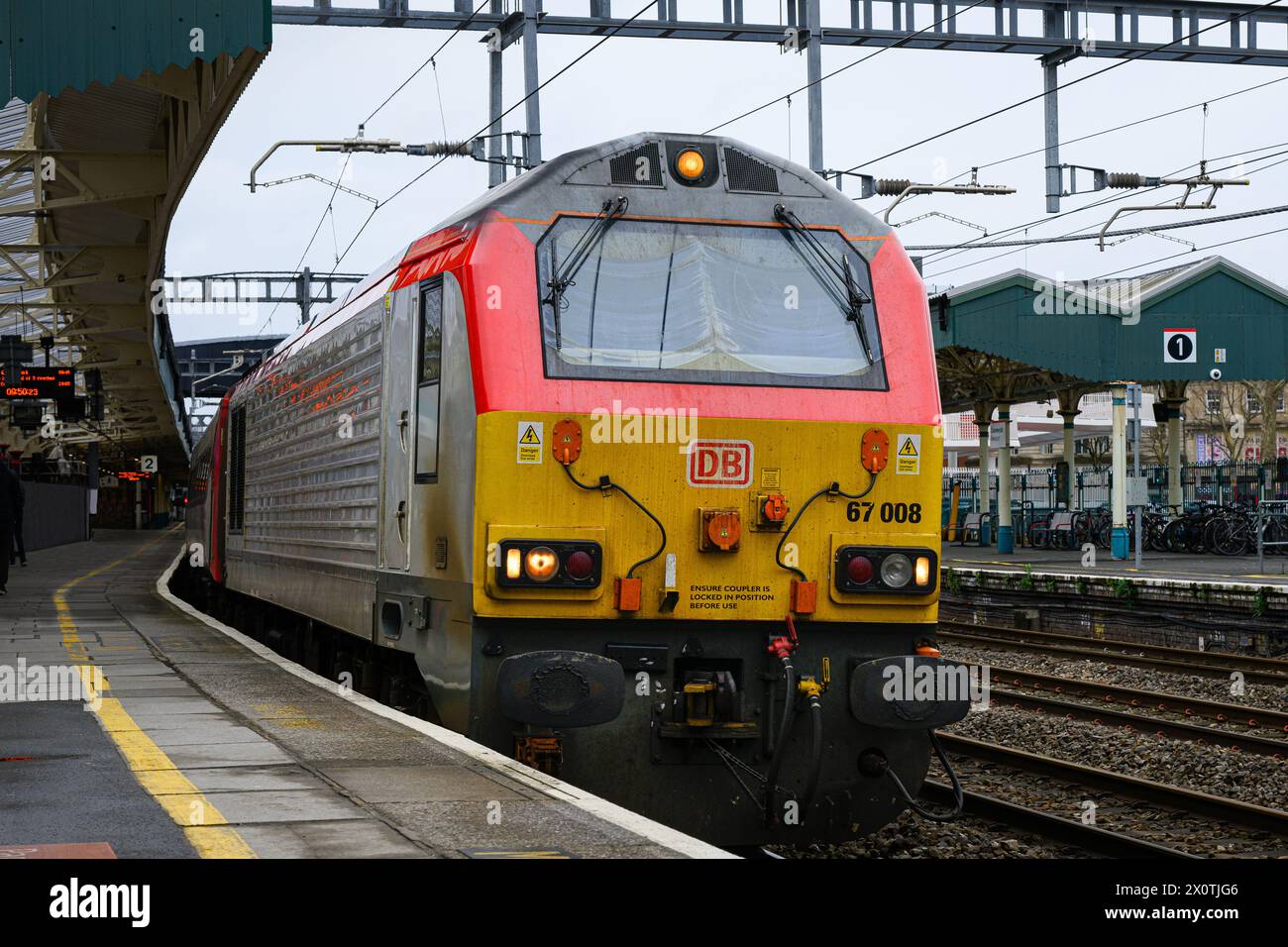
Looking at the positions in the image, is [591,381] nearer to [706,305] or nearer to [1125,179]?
[706,305]

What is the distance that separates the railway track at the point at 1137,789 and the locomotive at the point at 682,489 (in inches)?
104

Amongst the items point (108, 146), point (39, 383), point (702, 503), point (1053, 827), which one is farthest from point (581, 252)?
point (39, 383)

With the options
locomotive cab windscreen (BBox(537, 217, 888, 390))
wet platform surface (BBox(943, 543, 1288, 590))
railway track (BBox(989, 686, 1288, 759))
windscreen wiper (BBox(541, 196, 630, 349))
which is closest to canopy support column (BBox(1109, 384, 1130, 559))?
wet platform surface (BBox(943, 543, 1288, 590))

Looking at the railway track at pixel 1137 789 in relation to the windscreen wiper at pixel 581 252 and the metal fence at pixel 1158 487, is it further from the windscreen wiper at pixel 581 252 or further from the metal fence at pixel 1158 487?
the metal fence at pixel 1158 487

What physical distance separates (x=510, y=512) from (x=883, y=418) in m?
1.80

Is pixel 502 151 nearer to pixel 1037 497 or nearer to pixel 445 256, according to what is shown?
pixel 445 256

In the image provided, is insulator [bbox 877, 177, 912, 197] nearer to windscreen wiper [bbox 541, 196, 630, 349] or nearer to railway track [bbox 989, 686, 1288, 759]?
railway track [bbox 989, 686, 1288, 759]

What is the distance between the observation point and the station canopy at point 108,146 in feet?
33.1

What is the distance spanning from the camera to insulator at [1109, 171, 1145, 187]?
21.8 metres

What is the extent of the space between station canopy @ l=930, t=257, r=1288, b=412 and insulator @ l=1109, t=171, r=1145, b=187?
7761mm

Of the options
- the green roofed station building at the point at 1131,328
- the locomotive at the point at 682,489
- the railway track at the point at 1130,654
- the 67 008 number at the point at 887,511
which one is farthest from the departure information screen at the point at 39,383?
the 67 008 number at the point at 887,511

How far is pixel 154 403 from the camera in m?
43.2

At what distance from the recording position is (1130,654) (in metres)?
17.7

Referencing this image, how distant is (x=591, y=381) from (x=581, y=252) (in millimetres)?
673
